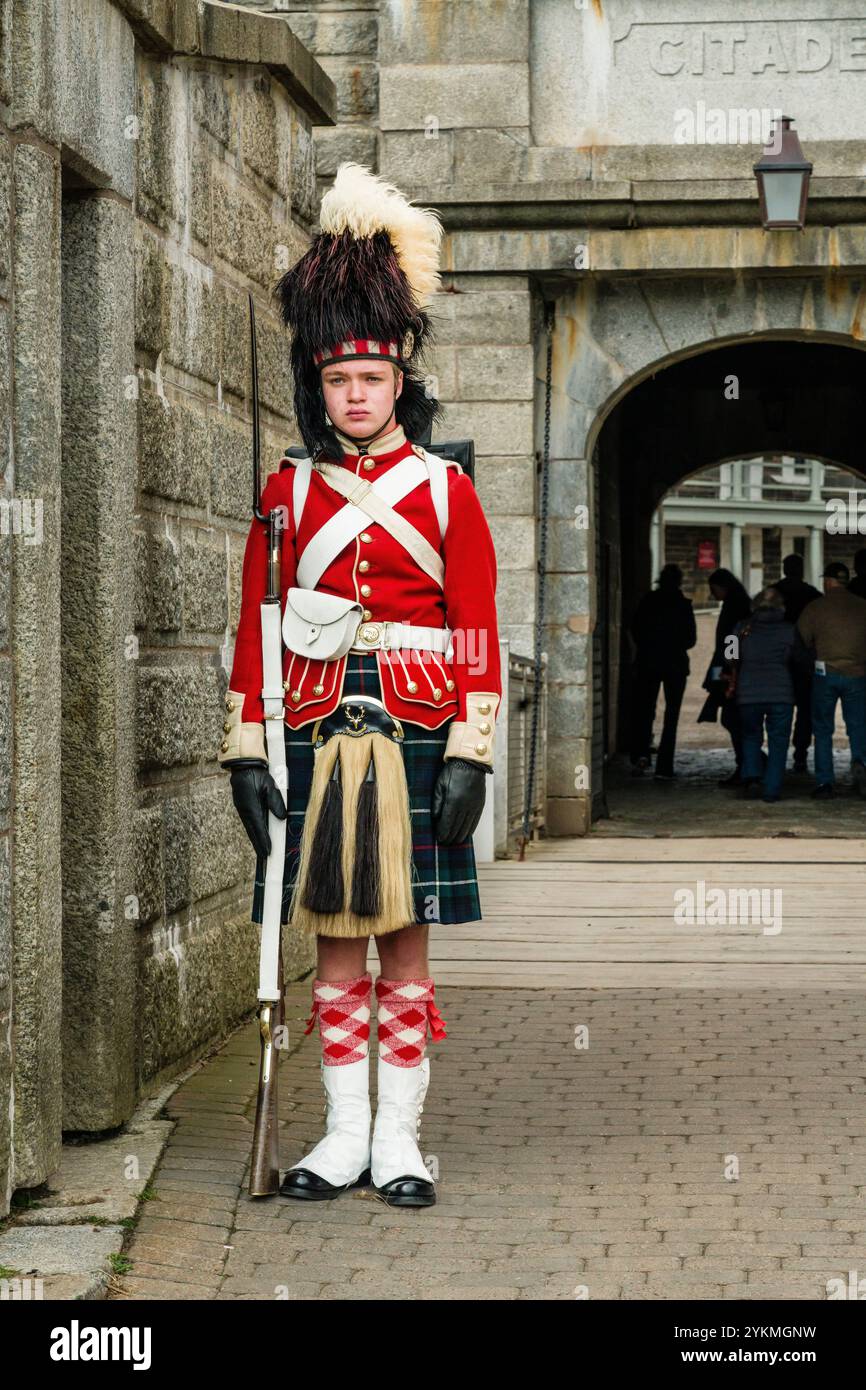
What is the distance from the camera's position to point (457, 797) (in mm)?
4574

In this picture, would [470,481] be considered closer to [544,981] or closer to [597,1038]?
[597,1038]

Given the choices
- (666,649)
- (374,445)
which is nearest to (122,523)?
(374,445)

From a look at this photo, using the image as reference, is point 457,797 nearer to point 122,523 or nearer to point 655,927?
point 122,523

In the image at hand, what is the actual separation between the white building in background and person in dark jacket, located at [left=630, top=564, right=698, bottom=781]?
27240 mm

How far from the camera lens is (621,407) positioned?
2005 cm

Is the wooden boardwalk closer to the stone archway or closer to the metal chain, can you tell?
the metal chain

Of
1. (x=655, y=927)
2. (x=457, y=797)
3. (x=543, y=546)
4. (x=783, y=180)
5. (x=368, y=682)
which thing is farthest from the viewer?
(x=543, y=546)

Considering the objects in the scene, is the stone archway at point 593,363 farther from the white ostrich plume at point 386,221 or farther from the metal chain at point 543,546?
the white ostrich plume at point 386,221

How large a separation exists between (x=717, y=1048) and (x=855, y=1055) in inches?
16.8

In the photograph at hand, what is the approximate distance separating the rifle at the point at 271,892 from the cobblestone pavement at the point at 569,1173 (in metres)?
0.12

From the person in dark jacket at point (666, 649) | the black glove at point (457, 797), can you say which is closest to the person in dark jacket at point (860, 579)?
the person in dark jacket at point (666, 649)

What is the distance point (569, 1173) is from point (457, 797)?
43.1 inches

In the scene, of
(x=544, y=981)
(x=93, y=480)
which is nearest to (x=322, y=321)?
(x=93, y=480)

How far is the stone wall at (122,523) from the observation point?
4480 mm
